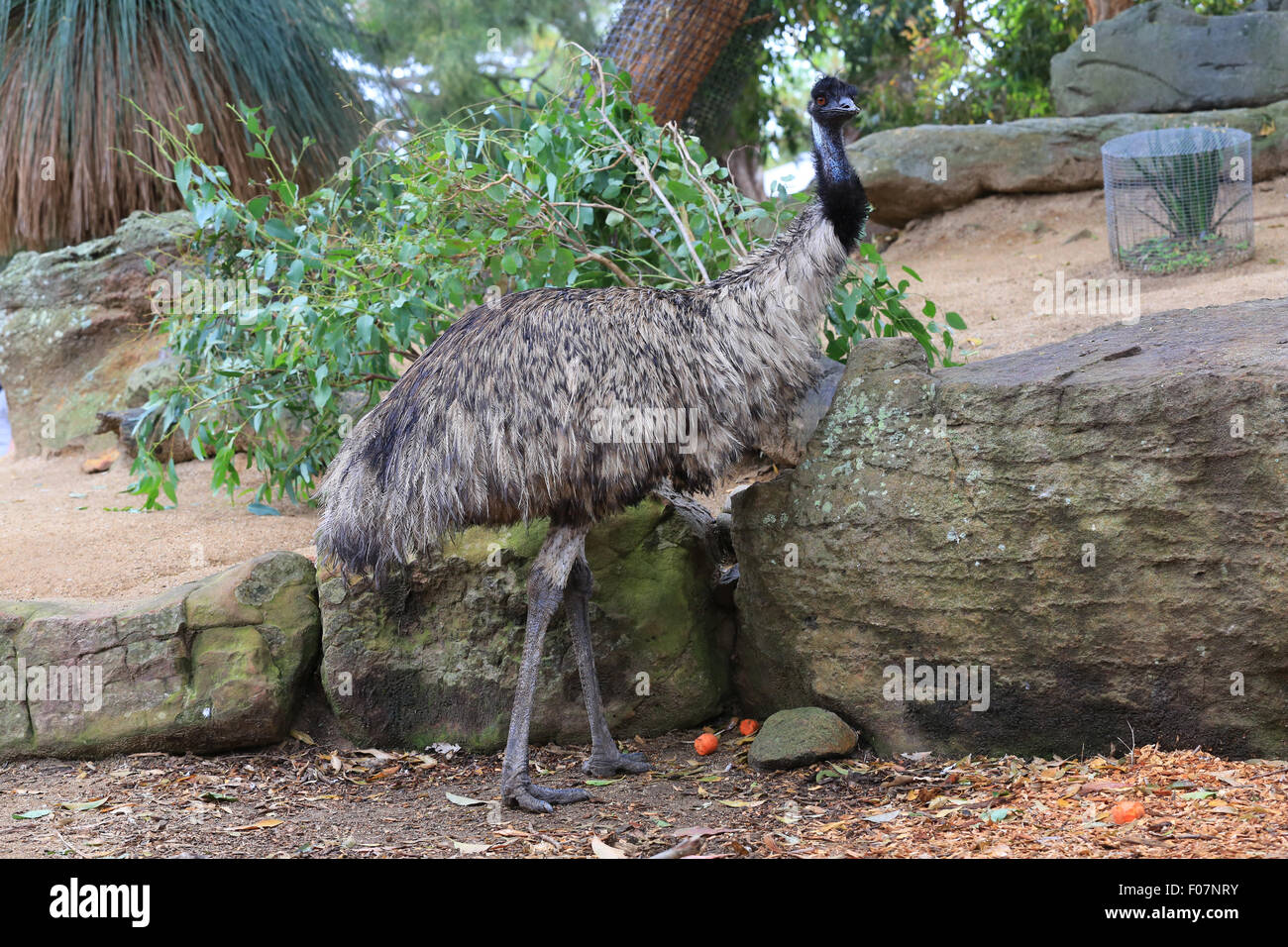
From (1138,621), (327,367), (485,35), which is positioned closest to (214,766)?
(327,367)

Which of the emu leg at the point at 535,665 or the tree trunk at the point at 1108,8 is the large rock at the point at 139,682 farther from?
the tree trunk at the point at 1108,8

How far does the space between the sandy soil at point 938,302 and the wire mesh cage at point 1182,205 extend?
18 cm

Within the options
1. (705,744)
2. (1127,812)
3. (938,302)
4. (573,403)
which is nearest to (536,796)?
(705,744)

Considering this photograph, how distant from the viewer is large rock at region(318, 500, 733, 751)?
15.5 feet

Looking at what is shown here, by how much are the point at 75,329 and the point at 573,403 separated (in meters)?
6.21

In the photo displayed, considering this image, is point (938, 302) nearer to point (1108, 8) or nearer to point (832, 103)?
point (1108, 8)

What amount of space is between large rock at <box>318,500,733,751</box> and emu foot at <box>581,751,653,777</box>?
1.05 feet

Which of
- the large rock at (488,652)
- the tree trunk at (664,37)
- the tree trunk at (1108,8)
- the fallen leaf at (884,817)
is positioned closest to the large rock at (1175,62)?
the tree trunk at (1108,8)

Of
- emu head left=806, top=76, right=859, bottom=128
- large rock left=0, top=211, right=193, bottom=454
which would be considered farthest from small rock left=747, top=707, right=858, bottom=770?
large rock left=0, top=211, right=193, bottom=454

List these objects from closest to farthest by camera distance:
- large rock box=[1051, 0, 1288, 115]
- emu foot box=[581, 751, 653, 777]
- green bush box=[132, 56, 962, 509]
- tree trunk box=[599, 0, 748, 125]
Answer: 1. emu foot box=[581, 751, 653, 777]
2. green bush box=[132, 56, 962, 509]
3. tree trunk box=[599, 0, 748, 125]
4. large rock box=[1051, 0, 1288, 115]

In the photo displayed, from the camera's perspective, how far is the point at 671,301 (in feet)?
14.1

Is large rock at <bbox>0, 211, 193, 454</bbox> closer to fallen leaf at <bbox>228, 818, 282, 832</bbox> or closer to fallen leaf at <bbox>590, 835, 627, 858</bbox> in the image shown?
fallen leaf at <bbox>228, 818, 282, 832</bbox>

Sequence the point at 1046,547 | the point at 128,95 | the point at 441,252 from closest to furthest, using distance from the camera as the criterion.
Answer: the point at 1046,547, the point at 441,252, the point at 128,95

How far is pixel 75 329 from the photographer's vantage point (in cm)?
893
